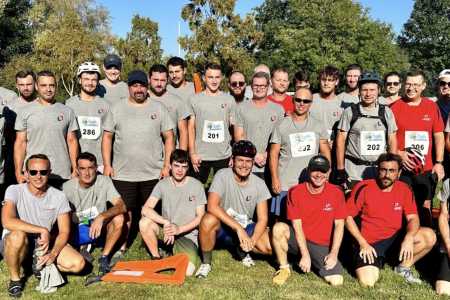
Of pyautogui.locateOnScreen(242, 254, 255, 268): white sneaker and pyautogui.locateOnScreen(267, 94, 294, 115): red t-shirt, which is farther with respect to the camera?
pyautogui.locateOnScreen(267, 94, 294, 115): red t-shirt

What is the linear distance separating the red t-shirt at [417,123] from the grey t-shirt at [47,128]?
415cm

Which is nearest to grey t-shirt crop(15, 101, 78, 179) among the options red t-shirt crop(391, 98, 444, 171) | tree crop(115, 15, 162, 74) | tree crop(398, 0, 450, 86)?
red t-shirt crop(391, 98, 444, 171)

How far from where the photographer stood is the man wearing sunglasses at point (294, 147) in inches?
235

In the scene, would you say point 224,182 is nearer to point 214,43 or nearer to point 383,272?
point 383,272

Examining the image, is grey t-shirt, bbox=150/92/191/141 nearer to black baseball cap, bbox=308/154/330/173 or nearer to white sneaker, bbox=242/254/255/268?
white sneaker, bbox=242/254/255/268

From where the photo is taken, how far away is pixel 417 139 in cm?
618

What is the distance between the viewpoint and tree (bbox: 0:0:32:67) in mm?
31516

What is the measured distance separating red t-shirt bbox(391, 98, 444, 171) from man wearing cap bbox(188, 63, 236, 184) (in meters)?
2.18

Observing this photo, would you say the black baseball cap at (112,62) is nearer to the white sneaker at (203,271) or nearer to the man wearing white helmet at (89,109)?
the man wearing white helmet at (89,109)

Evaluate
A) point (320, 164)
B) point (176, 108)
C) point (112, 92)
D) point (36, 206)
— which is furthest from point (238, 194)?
point (112, 92)

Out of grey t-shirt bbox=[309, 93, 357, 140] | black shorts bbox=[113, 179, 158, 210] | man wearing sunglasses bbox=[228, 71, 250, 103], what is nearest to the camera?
black shorts bbox=[113, 179, 158, 210]

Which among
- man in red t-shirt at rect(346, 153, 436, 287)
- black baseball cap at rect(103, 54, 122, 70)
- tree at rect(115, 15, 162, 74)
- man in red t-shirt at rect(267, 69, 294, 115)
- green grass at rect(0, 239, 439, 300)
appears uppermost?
tree at rect(115, 15, 162, 74)

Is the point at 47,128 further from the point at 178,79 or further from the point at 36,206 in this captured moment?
the point at 178,79

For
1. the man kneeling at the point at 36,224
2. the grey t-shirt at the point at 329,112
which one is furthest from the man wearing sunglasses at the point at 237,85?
the man kneeling at the point at 36,224
